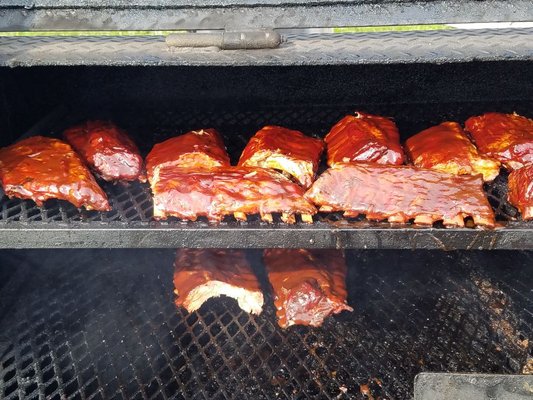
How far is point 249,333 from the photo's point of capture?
113 inches

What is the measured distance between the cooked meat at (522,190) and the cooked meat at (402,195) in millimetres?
209

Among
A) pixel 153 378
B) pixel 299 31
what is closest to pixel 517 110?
pixel 299 31

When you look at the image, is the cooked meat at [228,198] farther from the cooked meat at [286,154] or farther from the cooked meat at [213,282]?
the cooked meat at [213,282]

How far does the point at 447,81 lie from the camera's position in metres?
3.24

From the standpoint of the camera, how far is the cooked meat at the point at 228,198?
2326mm

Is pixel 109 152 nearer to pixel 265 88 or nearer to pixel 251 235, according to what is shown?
pixel 251 235

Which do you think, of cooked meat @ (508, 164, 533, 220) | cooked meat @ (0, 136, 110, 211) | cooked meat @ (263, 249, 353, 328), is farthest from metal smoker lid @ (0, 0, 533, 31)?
cooked meat @ (263, 249, 353, 328)

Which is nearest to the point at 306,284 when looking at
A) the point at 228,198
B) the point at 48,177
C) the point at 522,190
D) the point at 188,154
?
the point at 228,198

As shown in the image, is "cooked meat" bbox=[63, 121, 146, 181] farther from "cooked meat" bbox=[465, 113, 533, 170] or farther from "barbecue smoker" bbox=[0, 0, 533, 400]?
"cooked meat" bbox=[465, 113, 533, 170]

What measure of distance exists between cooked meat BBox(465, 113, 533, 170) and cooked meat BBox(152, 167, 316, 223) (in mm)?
1201

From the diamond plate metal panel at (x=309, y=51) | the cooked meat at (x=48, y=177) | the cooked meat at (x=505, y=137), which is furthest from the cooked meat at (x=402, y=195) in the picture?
the cooked meat at (x=48, y=177)

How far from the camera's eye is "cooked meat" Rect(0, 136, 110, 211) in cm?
241

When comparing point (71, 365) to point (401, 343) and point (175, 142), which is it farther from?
point (401, 343)

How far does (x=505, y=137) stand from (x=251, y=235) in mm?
1646
